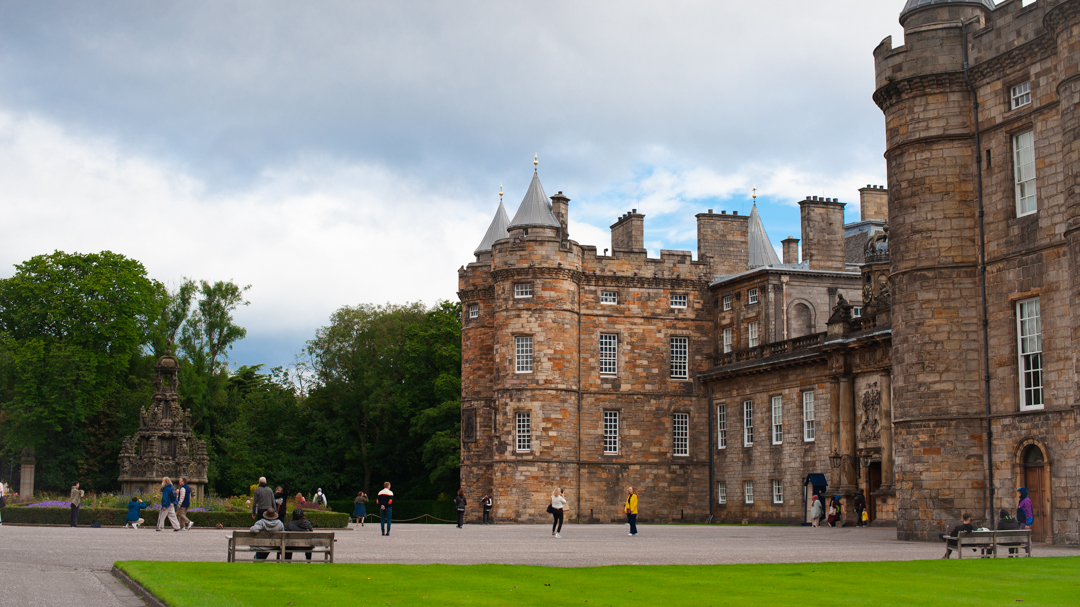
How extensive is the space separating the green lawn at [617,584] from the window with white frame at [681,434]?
118ft

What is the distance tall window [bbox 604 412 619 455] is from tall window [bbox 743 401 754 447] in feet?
19.0

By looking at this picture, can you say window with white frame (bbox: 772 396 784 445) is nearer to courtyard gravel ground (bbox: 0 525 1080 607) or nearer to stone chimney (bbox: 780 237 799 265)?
stone chimney (bbox: 780 237 799 265)

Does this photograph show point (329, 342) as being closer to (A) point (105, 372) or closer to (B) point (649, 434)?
(A) point (105, 372)

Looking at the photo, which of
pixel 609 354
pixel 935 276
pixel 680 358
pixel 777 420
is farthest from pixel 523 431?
pixel 935 276

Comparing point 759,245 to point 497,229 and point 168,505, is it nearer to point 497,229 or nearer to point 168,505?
point 497,229

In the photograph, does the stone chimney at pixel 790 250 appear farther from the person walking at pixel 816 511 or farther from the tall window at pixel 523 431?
the person walking at pixel 816 511

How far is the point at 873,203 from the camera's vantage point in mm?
56281

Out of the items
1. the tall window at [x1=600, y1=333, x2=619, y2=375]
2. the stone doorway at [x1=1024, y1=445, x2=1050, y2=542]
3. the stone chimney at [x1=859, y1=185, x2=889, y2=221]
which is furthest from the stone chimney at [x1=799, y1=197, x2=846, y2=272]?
the stone doorway at [x1=1024, y1=445, x2=1050, y2=542]

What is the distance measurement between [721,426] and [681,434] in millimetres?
1989

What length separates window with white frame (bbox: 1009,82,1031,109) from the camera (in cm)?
2650

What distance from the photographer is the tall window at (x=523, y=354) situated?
2036 inches

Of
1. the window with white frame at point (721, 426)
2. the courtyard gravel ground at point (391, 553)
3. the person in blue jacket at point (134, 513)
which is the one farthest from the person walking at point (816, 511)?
the person in blue jacket at point (134, 513)

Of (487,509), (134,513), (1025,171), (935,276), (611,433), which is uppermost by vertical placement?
(1025,171)

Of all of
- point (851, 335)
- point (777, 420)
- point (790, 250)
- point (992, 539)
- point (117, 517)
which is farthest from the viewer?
point (790, 250)
